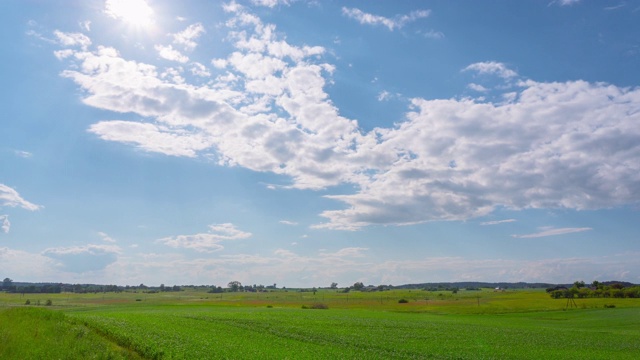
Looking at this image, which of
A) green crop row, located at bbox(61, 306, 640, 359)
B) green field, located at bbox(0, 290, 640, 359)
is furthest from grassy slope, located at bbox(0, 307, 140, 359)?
green crop row, located at bbox(61, 306, 640, 359)

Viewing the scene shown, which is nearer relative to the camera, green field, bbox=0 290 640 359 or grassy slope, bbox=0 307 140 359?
grassy slope, bbox=0 307 140 359

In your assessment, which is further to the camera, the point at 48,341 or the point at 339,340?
the point at 339,340

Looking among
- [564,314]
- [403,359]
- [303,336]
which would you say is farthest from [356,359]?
[564,314]

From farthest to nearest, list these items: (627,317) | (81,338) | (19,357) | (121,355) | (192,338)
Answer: (627,317) → (192,338) → (81,338) → (121,355) → (19,357)

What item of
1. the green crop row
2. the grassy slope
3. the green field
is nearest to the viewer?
the grassy slope

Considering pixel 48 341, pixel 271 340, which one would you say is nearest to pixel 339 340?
pixel 271 340

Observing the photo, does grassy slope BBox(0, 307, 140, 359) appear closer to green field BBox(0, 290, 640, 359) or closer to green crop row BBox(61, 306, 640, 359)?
green field BBox(0, 290, 640, 359)

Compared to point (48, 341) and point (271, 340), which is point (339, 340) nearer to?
point (271, 340)

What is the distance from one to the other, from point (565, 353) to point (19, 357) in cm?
4024

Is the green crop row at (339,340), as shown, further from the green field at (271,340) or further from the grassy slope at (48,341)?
the grassy slope at (48,341)

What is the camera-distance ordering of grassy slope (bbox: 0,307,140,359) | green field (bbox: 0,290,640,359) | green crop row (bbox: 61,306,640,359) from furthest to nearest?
green crop row (bbox: 61,306,640,359)
green field (bbox: 0,290,640,359)
grassy slope (bbox: 0,307,140,359)

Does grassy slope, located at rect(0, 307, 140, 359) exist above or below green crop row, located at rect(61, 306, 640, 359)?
above

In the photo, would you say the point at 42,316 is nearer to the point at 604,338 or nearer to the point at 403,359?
the point at 403,359

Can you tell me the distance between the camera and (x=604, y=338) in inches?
1999
